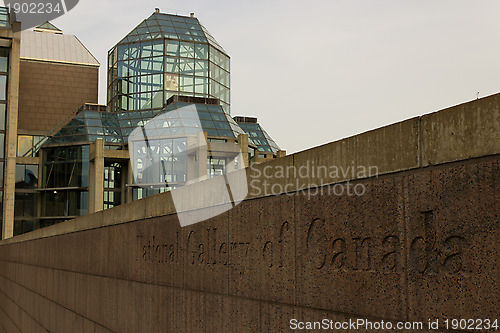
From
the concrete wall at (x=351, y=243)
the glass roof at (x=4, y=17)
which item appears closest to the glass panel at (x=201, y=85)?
the glass roof at (x=4, y=17)

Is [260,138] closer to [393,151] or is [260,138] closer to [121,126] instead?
[121,126]

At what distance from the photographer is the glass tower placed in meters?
58.1

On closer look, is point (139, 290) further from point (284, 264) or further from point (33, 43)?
point (33, 43)

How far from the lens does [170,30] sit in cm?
5931

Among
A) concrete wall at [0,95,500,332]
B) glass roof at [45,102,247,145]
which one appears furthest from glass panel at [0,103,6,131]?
concrete wall at [0,95,500,332]

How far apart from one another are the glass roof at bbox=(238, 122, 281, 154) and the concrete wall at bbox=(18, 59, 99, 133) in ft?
60.4

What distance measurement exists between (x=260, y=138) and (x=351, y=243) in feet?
181

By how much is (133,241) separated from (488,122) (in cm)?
537

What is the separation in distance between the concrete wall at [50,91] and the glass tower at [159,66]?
746 centimetres

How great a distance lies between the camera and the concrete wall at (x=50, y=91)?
207 feet

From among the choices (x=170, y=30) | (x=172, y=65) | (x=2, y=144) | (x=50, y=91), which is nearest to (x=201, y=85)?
(x=172, y=65)

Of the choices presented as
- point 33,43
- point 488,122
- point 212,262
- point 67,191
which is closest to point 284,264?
point 212,262

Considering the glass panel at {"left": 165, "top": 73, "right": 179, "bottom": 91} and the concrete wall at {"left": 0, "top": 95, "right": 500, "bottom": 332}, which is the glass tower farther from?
the concrete wall at {"left": 0, "top": 95, "right": 500, "bottom": 332}

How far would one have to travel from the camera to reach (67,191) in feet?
164
